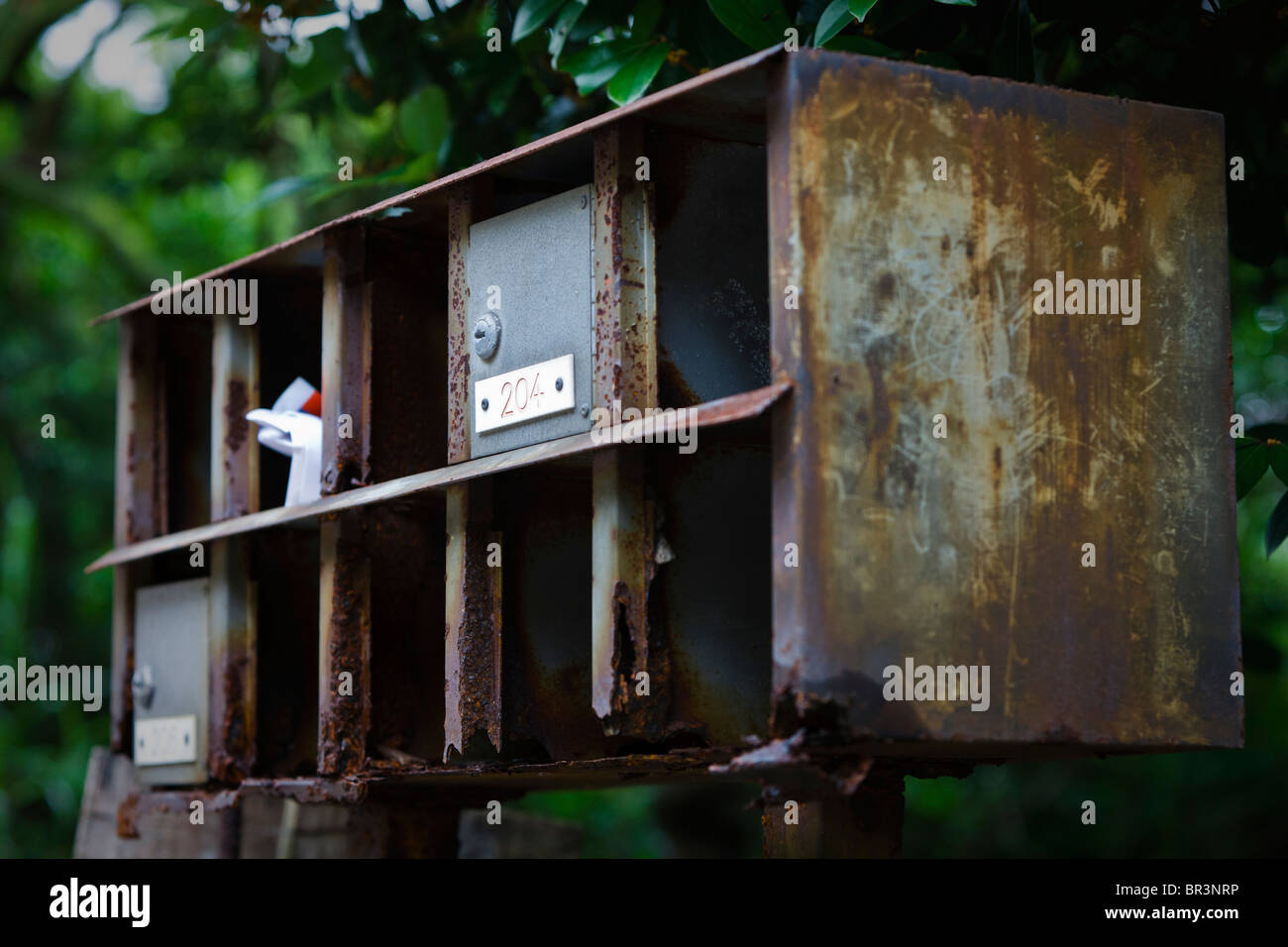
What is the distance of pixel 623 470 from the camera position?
3.87 meters

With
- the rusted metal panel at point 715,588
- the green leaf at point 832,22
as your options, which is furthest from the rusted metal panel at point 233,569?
the green leaf at point 832,22

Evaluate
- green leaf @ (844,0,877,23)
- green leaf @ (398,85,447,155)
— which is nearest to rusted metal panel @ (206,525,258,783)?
green leaf @ (398,85,447,155)

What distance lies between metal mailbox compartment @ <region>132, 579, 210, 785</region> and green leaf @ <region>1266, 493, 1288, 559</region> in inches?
129

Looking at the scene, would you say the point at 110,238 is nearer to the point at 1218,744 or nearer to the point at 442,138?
the point at 442,138

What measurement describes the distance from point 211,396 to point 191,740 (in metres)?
1.26

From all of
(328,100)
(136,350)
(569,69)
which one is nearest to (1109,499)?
(569,69)

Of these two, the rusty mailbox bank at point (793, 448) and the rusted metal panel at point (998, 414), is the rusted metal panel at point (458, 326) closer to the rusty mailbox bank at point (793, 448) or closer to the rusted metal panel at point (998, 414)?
the rusty mailbox bank at point (793, 448)

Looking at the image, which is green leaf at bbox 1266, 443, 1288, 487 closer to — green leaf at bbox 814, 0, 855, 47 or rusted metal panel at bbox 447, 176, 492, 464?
green leaf at bbox 814, 0, 855, 47

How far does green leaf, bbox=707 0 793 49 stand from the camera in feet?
14.4

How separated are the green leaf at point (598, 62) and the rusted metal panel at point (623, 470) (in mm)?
716

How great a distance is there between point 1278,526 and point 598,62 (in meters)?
2.35

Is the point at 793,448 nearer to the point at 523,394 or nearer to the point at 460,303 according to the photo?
the point at 523,394

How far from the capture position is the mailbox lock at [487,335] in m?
4.23

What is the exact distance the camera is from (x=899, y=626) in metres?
3.41
